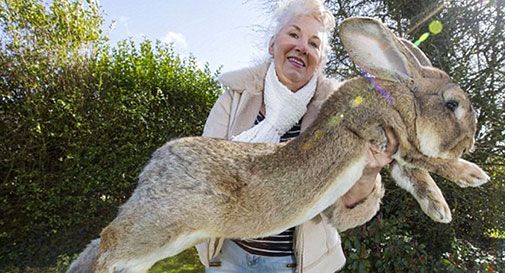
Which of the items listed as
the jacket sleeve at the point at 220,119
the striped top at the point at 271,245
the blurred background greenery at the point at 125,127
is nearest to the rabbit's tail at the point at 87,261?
the striped top at the point at 271,245

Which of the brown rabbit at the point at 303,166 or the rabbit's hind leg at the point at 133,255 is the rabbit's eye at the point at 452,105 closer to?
the brown rabbit at the point at 303,166

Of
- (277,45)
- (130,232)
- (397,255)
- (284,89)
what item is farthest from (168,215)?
(397,255)

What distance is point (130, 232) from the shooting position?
82.4 inches

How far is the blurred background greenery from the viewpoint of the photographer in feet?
19.7

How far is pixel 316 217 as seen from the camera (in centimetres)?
277

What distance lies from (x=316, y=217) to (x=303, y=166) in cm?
66

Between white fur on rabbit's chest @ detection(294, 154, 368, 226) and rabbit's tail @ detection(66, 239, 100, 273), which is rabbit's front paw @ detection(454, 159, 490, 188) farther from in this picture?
rabbit's tail @ detection(66, 239, 100, 273)

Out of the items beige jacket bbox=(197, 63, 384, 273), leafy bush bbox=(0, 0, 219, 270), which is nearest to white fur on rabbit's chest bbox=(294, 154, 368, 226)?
beige jacket bbox=(197, 63, 384, 273)

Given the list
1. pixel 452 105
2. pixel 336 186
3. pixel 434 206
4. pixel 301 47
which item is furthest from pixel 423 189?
pixel 301 47

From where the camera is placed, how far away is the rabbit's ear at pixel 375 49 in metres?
2.37

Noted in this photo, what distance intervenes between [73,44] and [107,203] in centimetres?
292

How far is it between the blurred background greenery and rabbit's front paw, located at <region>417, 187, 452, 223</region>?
3.27m

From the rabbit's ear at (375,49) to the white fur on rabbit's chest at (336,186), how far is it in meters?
0.48

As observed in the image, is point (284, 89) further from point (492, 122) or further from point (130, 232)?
point (492, 122)
